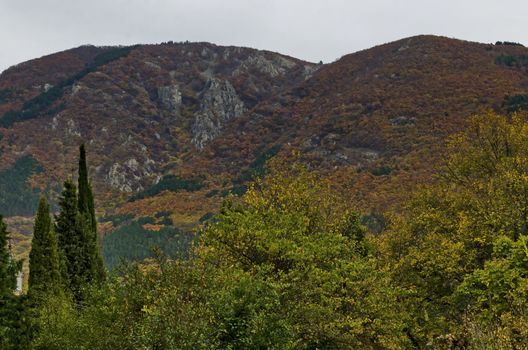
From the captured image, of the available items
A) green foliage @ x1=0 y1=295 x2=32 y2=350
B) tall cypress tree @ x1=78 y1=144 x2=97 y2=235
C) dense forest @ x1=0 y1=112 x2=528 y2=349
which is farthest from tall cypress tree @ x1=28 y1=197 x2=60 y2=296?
tall cypress tree @ x1=78 y1=144 x2=97 y2=235

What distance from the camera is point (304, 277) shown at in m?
23.7

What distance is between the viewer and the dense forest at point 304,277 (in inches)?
679

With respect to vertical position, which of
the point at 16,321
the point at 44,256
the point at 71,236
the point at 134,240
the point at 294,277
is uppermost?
the point at 294,277

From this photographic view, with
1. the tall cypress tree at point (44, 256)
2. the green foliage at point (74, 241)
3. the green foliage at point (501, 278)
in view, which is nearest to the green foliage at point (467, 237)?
the green foliage at point (501, 278)

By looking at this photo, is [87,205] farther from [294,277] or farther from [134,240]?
[134,240]

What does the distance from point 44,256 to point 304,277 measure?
15.6 metres

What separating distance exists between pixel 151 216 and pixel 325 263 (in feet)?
552

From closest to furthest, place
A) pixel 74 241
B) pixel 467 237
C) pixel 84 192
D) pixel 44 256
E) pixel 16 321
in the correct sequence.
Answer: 1. pixel 16 321
2. pixel 44 256
3. pixel 467 237
4. pixel 74 241
5. pixel 84 192

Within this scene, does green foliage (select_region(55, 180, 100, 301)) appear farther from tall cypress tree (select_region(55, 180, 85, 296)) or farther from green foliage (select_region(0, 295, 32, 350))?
green foliage (select_region(0, 295, 32, 350))

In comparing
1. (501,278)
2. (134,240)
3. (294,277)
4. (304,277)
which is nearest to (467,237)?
(501,278)

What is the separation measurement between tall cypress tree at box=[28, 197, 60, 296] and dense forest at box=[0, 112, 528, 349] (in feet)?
0.23

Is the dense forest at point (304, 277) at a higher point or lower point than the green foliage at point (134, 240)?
higher

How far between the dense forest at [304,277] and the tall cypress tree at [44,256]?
0.23 ft

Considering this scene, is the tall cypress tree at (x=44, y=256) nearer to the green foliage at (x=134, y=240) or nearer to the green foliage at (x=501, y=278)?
the green foliage at (x=501, y=278)
